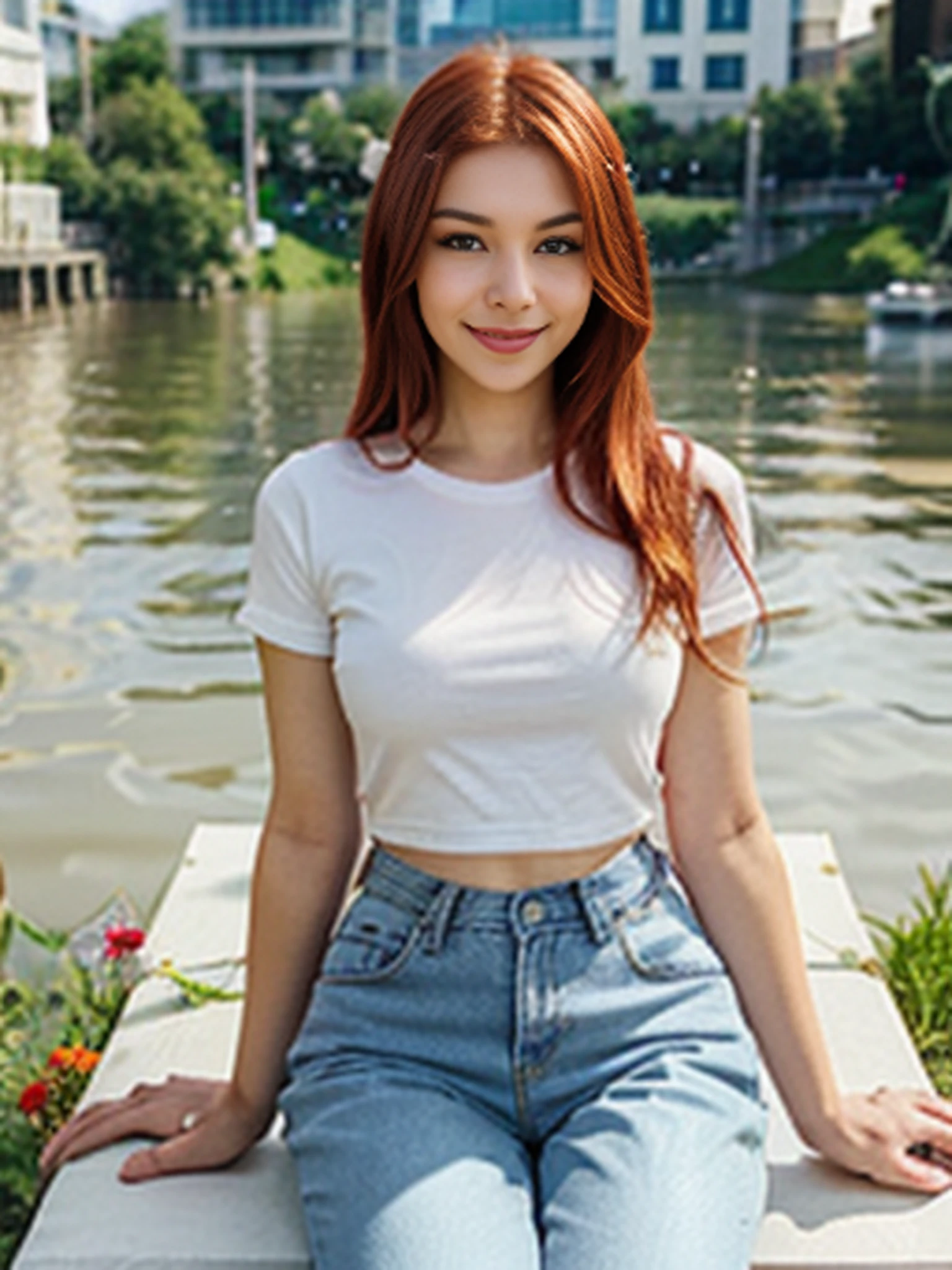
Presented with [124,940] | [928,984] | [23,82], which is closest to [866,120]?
[23,82]

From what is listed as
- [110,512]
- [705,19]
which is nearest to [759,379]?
[110,512]

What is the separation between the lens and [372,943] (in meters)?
1.58

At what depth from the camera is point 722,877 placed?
5.47 ft

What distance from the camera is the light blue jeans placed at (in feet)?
4.68

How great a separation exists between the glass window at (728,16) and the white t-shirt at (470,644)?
5578 centimetres

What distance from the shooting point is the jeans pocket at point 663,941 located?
157cm

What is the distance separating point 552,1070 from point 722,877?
0.24m

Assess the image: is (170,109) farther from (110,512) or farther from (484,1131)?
(484,1131)

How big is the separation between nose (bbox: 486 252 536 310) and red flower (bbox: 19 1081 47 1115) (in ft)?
3.53

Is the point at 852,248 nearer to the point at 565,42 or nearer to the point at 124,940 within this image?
the point at 565,42

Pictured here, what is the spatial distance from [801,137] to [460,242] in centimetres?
4943

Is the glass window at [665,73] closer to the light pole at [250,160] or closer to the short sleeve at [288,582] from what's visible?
the light pole at [250,160]

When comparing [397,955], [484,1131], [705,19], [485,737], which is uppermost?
[705,19]

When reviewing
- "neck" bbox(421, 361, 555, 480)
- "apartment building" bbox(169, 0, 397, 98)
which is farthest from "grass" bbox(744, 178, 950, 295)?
"neck" bbox(421, 361, 555, 480)
